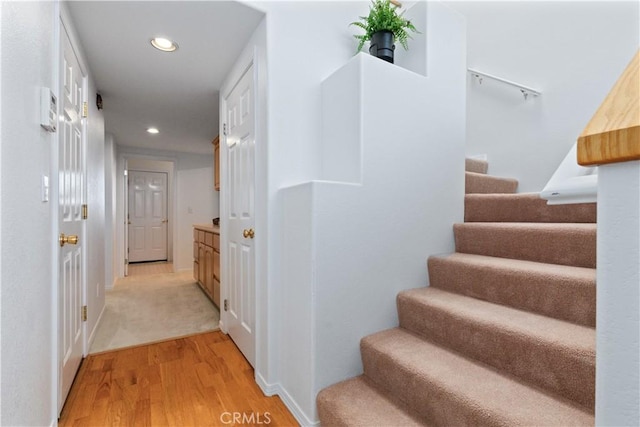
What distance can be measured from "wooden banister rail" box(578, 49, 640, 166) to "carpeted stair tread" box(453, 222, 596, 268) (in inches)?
45.5

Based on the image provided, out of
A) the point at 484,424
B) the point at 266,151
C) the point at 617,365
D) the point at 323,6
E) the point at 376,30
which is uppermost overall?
the point at 323,6

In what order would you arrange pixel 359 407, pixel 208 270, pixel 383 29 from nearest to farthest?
pixel 359 407, pixel 383 29, pixel 208 270

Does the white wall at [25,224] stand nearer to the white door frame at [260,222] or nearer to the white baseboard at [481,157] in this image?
the white door frame at [260,222]

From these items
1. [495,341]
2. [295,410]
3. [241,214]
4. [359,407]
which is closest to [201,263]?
[241,214]

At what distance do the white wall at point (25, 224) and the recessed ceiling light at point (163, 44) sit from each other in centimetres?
64

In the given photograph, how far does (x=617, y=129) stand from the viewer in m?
0.45

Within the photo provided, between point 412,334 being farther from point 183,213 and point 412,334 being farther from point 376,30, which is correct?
point 183,213

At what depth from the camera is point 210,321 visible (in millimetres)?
2848

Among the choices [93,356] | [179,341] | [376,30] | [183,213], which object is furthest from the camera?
[183,213]

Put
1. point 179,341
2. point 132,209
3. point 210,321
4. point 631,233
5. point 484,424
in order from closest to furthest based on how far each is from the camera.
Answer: point 631,233, point 484,424, point 179,341, point 210,321, point 132,209

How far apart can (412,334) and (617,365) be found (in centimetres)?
119

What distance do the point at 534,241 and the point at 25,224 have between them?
230 cm

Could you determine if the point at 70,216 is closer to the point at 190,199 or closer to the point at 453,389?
the point at 453,389

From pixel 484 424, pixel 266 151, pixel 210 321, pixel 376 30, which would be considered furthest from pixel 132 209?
pixel 484 424
